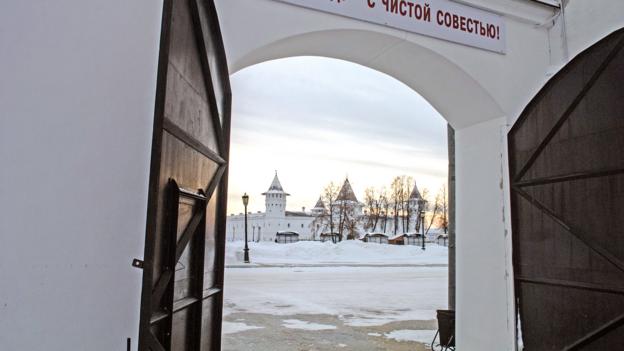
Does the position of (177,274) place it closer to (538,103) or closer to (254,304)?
(538,103)

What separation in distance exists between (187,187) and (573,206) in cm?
355

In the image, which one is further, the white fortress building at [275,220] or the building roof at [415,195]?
the white fortress building at [275,220]

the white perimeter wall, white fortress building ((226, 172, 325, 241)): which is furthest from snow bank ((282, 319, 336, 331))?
white fortress building ((226, 172, 325, 241))

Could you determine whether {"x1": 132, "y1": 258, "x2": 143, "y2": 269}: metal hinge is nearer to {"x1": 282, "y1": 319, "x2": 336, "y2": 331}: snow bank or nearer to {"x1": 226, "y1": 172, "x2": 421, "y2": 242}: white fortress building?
{"x1": 282, "y1": 319, "x2": 336, "y2": 331}: snow bank

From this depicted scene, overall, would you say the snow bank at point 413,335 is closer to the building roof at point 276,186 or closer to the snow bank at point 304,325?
the snow bank at point 304,325

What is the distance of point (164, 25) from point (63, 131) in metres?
0.74

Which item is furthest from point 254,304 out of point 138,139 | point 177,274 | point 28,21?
point 28,21

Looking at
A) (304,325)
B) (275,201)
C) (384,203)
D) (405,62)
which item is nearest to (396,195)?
(384,203)

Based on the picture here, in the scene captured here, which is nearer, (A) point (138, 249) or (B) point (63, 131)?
(B) point (63, 131)

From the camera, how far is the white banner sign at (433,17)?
473 cm

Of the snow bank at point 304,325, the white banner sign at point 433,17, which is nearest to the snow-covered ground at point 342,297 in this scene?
the snow bank at point 304,325

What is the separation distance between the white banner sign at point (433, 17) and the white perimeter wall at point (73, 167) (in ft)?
8.66

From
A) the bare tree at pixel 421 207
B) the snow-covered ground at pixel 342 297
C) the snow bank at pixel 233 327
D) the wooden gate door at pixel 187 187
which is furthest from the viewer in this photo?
the bare tree at pixel 421 207

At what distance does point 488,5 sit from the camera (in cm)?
538
